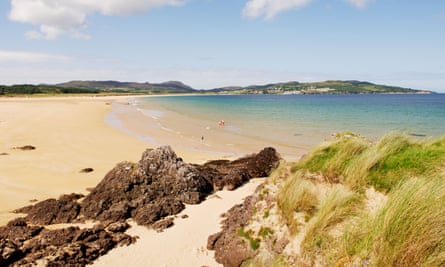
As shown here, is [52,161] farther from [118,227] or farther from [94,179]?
[118,227]

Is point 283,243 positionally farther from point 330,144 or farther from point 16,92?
point 16,92

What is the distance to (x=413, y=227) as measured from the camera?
391cm

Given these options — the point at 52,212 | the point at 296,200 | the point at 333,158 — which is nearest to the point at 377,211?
the point at 296,200

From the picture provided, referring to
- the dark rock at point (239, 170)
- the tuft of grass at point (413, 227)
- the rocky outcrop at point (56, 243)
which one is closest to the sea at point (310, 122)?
the dark rock at point (239, 170)

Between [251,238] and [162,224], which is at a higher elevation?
[251,238]

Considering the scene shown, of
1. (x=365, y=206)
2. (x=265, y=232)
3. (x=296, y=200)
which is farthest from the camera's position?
(x=265, y=232)

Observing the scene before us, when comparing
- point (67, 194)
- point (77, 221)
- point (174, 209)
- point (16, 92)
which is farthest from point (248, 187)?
point (16, 92)

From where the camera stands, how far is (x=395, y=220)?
4.11 m

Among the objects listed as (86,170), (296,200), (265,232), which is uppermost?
(296,200)

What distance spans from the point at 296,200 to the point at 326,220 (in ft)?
3.60

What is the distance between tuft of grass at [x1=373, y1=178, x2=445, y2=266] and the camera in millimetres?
3691

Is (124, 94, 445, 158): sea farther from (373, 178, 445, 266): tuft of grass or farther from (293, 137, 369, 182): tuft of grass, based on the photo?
(373, 178, 445, 266): tuft of grass

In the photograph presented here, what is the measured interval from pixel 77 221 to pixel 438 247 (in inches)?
356

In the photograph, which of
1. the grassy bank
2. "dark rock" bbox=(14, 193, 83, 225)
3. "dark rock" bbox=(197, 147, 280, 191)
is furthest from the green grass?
"dark rock" bbox=(14, 193, 83, 225)
